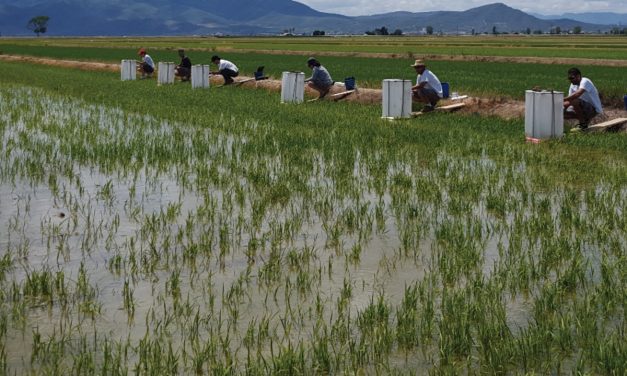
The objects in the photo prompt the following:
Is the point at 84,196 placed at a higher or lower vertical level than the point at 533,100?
lower

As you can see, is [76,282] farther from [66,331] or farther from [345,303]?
[345,303]

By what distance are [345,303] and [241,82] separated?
20531 mm

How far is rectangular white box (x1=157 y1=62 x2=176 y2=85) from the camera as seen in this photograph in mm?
26016

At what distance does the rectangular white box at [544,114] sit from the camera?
12141 millimetres

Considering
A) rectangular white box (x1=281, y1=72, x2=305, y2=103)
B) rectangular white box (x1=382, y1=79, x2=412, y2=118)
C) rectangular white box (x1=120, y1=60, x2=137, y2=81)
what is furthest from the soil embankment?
rectangular white box (x1=120, y1=60, x2=137, y2=81)

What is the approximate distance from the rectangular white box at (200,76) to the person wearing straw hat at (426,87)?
9.80m

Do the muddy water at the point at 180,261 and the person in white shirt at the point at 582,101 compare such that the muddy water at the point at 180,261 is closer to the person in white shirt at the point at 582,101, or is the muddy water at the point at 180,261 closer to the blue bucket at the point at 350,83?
the person in white shirt at the point at 582,101

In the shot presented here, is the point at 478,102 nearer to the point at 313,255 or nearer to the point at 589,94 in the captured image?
the point at 589,94

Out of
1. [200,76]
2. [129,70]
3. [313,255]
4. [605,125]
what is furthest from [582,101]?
[129,70]

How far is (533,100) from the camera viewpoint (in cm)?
1222

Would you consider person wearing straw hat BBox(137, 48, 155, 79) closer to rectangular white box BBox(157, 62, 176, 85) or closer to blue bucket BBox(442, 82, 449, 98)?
rectangular white box BBox(157, 62, 176, 85)

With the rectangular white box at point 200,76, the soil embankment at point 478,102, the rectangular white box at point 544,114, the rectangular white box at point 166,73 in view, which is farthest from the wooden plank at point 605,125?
the rectangular white box at point 166,73

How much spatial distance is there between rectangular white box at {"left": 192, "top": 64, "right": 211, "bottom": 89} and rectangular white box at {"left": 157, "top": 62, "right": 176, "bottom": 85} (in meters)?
2.10

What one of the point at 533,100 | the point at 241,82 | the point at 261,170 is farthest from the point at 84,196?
the point at 241,82
